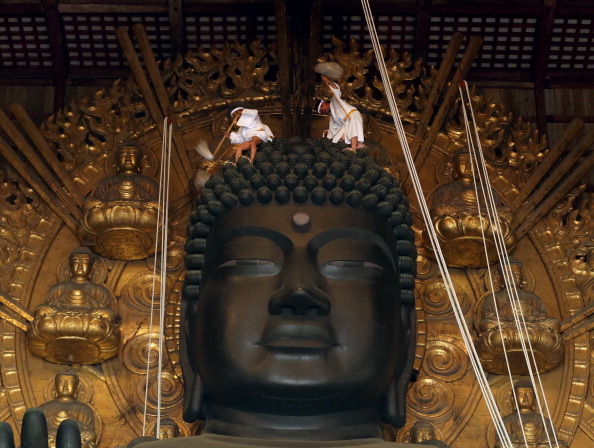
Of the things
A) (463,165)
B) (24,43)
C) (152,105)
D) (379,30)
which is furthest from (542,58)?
(24,43)

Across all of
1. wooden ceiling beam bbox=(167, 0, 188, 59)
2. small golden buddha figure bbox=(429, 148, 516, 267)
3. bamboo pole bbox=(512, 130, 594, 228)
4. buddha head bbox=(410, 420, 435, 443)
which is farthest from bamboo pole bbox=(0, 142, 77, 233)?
bamboo pole bbox=(512, 130, 594, 228)

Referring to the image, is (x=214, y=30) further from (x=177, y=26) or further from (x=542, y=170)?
(x=542, y=170)

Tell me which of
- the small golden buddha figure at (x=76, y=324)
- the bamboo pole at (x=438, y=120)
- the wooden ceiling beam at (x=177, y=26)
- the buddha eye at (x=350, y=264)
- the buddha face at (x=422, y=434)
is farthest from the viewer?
the wooden ceiling beam at (x=177, y=26)

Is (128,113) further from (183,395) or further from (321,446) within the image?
(321,446)

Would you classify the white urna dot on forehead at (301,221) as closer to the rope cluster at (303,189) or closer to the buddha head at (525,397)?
the rope cluster at (303,189)

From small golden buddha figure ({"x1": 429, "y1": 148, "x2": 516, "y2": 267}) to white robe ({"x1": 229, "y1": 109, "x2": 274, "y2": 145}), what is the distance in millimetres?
1115

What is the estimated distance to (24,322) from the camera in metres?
7.11

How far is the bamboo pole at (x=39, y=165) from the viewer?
723 cm

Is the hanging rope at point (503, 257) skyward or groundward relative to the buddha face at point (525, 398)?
skyward

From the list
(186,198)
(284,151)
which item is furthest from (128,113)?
(284,151)

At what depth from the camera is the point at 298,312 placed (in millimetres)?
6117

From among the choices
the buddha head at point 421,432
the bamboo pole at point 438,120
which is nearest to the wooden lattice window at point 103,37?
the bamboo pole at point 438,120

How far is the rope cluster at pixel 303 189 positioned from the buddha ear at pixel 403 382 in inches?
3.7

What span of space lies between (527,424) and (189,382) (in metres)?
1.76
